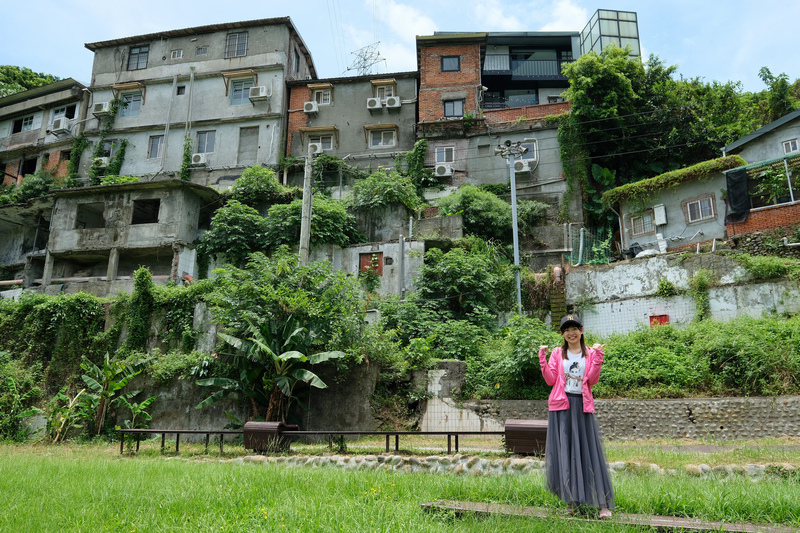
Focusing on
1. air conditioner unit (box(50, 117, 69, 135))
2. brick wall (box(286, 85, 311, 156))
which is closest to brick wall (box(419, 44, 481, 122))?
brick wall (box(286, 85, 311, 156))

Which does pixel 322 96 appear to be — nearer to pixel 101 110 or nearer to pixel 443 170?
pixel 443 170

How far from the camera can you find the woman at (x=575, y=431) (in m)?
5.57

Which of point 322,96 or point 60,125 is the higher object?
point 322,96

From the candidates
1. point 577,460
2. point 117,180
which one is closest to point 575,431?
point 577,460

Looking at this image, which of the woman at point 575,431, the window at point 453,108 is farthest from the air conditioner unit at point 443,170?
the woman at point 575,431

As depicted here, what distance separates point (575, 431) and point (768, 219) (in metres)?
18.5

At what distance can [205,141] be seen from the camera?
34406mm

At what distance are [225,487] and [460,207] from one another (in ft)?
69.3

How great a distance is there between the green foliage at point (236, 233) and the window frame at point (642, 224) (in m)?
16.5

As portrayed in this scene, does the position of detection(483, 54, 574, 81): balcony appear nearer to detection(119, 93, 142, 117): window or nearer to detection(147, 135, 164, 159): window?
detection(147, 135, 164, 159): window

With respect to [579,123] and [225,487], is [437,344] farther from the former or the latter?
[579,123]

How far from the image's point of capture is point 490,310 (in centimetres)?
2189

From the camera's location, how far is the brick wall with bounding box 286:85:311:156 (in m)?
34.2

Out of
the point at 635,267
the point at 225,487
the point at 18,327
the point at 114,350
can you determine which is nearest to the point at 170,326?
the point at 114,350
